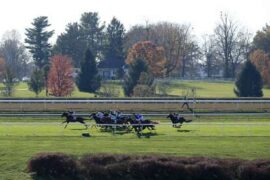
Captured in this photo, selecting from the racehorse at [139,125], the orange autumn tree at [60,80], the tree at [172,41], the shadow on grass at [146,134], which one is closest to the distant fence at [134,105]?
the racehorse at [139,125]

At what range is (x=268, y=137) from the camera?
29.6 m

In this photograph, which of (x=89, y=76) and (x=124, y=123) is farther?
(x=89, y=76)

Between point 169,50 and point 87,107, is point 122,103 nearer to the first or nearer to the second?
point 87,107

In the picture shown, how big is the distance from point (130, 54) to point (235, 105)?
149ft

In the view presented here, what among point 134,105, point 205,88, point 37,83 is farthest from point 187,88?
point 134,105

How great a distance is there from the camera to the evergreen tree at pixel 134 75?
7000cm

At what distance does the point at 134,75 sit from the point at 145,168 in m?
48.5

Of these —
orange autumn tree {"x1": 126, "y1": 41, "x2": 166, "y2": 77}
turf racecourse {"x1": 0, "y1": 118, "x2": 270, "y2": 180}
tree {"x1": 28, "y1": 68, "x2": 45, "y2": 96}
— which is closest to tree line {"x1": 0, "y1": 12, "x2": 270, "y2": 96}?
orange autumn tree {"x1": 126, "y1": 41, "x2": 166, "y2": 77}

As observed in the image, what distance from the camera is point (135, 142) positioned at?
92.5 feet

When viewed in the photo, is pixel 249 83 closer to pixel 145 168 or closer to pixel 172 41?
pixel 172 41

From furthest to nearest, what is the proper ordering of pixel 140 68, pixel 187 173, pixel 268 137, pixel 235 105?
pixel 140 68, pixel 235 105, pixel 268 137, pixel 187 173

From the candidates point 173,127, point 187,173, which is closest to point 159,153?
point 187,173

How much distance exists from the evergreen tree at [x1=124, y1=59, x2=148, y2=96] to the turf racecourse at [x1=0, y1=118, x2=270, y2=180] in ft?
115

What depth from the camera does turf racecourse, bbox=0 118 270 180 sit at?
2512cm
